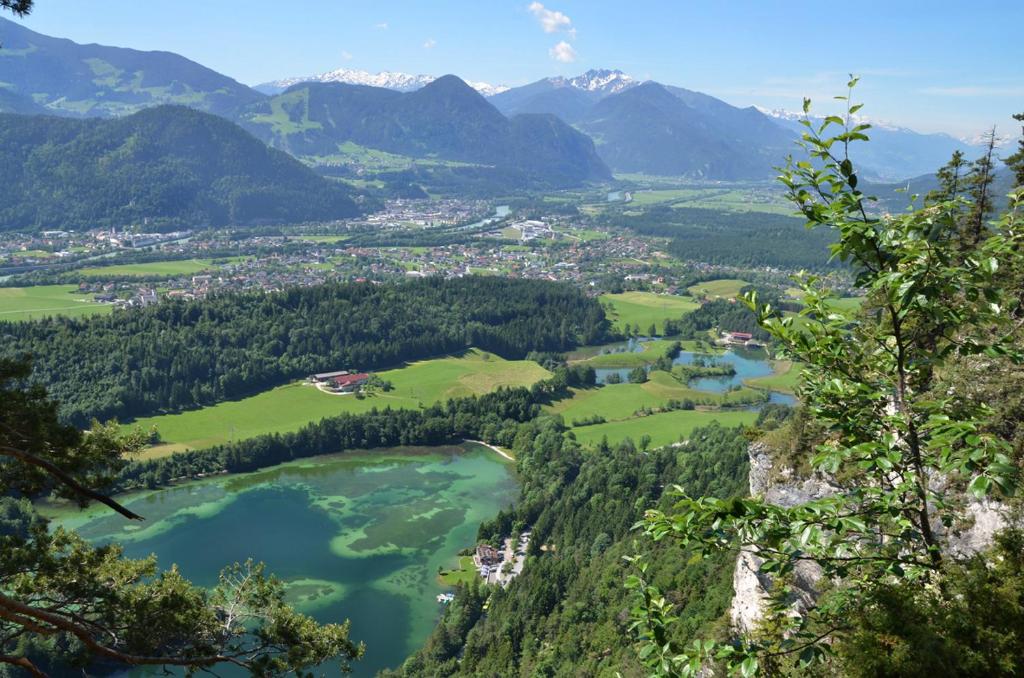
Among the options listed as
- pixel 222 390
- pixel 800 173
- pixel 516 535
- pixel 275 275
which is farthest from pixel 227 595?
pixel 275 275

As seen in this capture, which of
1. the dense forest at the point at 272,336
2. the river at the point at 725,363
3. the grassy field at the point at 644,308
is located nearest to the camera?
the dense forest at the point at 272,336

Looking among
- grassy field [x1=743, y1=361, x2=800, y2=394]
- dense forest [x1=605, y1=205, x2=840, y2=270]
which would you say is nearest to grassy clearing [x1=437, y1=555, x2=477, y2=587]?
grassy field [x1=743, y1=361, x2=800, y2=394]

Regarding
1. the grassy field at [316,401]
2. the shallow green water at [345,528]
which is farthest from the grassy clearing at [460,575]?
the grassy field at [316,401]

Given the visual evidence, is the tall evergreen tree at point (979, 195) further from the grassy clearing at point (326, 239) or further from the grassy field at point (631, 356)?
the grassy clearing at point (326, 239)

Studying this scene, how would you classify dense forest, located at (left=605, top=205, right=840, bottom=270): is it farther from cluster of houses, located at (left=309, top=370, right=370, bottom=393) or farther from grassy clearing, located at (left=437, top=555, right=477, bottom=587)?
grassy clearing, located at (left=437, top=555, right=477, bottom=587)

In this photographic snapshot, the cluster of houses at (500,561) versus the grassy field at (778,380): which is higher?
the grassy field at (778,380)

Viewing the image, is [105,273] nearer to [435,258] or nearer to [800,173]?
[435,258]

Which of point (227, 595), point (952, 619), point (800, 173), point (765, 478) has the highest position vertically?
point (800, 173)
